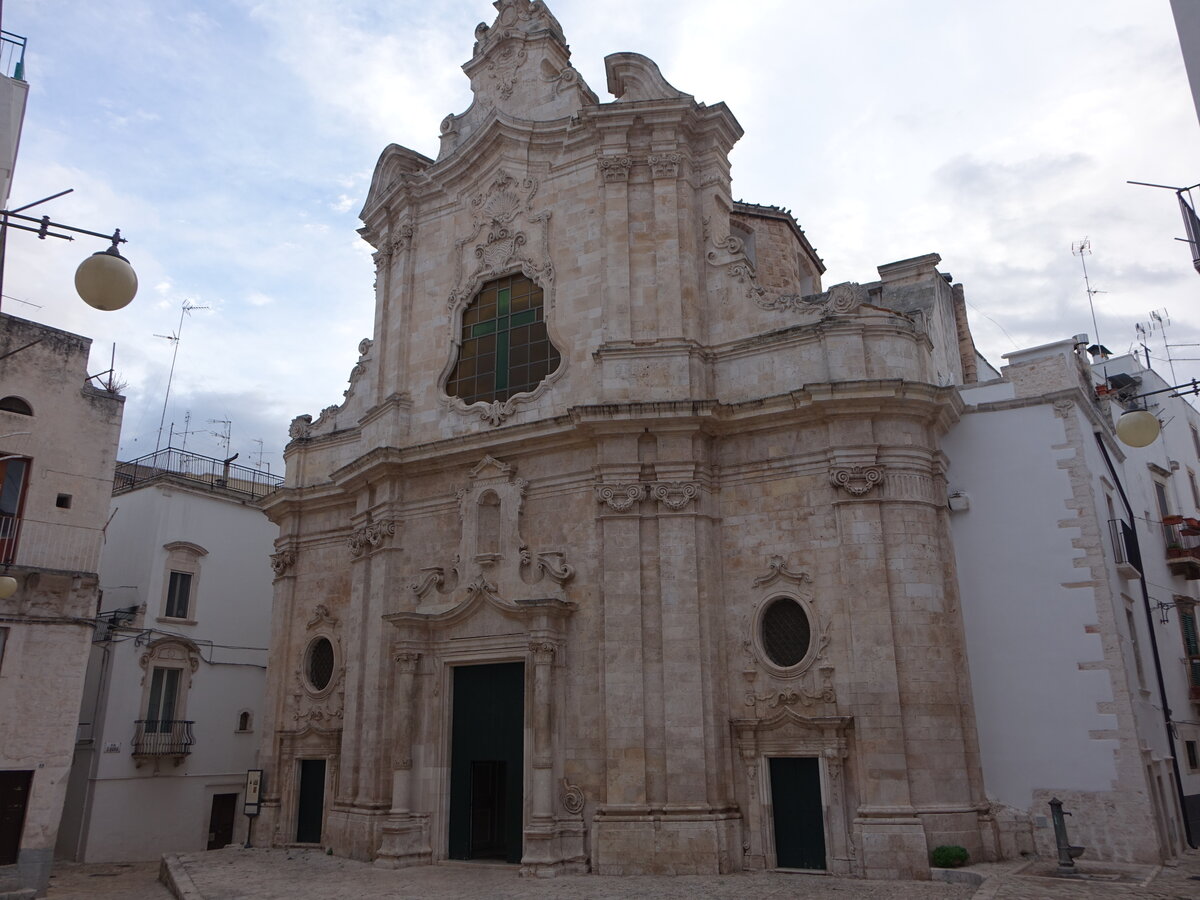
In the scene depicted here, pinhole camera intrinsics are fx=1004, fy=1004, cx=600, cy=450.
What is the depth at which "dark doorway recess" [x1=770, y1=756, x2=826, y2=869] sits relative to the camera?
14.0 meters

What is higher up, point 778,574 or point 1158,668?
point 778,574

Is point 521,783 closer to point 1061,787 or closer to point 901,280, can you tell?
point 1061,787

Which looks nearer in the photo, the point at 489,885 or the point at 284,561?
the point at 489,885

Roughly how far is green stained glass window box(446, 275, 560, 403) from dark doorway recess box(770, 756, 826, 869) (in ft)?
25.7

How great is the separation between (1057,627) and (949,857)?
3.67m

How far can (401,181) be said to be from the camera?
67.9 feet

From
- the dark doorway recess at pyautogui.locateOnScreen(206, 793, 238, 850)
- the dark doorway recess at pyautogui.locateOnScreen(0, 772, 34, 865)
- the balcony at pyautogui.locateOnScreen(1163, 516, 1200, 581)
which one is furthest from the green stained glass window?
the balcony at pyautogui.locateOnScreen(1163, 516, 1200, 581)

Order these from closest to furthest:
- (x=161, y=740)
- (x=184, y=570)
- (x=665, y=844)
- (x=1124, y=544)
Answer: (x=665, y=844) → (x=1124, y=544) → (x=161, y=740) → (x=184, y=570)

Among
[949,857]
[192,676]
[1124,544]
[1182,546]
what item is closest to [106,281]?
[949,857]

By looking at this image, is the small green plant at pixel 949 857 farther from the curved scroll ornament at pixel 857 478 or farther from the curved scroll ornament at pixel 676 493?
the curved scroll ornament at pixel 676 493

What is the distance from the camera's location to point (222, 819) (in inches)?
918

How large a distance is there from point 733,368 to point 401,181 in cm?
859

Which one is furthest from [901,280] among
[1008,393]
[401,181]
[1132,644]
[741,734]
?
[401,181]

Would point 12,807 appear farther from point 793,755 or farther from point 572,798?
point 793,755
